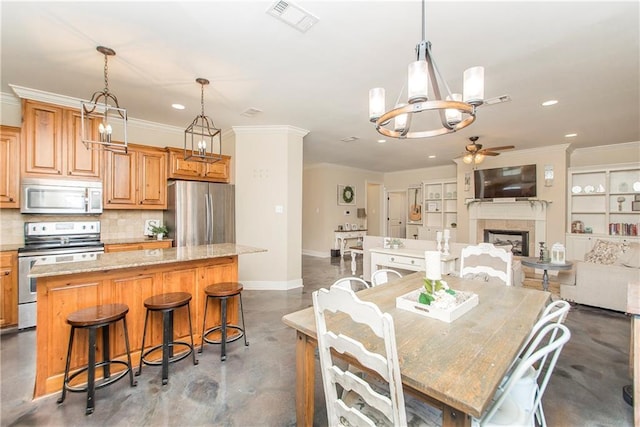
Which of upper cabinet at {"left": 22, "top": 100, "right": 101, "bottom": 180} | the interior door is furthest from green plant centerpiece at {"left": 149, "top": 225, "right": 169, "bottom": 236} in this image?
the interior door

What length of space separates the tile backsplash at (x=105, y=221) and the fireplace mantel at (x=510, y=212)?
264 inches

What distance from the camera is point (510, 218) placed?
625 cm

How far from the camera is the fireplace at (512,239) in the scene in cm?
611

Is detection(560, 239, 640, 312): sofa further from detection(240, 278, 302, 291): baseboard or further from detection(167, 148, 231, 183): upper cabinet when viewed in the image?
detection(167, 148, 231, 183): upper cabinet

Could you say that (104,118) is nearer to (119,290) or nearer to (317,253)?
(119,290)

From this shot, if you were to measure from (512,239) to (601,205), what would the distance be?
1.69m

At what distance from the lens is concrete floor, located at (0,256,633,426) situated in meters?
1.74

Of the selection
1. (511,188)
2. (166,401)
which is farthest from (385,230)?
(166,401)

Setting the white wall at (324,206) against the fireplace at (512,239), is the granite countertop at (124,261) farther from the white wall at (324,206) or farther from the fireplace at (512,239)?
the fireplace at (512,239)

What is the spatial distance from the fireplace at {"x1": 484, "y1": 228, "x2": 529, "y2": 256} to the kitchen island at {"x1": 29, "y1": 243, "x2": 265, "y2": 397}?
19.3 feet

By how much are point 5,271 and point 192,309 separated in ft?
7.07

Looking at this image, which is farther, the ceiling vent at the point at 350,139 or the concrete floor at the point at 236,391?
the ceiling vent at the point at 350,139

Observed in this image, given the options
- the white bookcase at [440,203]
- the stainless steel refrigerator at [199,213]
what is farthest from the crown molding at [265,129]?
the white bookcase at [440,203]

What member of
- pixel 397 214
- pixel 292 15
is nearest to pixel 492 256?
pixel 292 15
